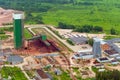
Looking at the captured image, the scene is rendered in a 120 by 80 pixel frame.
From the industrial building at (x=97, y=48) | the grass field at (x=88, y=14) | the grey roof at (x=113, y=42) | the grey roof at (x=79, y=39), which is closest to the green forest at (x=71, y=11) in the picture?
the grass field at (x=88, y=14)

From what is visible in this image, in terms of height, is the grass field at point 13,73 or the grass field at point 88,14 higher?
the grass field at point 88,14

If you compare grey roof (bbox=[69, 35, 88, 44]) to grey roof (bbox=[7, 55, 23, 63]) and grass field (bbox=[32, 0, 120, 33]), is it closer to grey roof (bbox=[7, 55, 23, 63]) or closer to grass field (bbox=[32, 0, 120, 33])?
grass field (bbox=[32, 0, 120, 33])

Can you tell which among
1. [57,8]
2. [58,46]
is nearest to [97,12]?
[57,8]

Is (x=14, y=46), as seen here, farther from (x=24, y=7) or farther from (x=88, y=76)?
(x=24, y=7)

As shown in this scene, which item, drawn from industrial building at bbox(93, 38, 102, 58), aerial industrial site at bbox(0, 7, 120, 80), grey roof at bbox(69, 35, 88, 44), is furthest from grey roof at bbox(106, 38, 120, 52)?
industrial building at bbox(93, 38, 102, 58)

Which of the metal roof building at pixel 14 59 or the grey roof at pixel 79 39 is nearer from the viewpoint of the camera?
the metal roof building at pixel 14 59

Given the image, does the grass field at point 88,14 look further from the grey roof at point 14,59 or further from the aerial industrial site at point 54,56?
the grey roof at point 14,59
